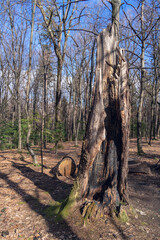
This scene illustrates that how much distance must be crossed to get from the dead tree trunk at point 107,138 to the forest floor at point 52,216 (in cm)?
43

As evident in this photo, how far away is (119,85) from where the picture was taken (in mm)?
3525

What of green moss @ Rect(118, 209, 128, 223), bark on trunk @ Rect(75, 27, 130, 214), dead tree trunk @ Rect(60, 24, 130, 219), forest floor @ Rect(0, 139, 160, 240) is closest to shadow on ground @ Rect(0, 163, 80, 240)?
forest floor @ Rect(0, 139, 160, 240)

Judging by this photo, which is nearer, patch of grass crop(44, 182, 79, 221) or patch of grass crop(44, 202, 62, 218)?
patch of grass crop(44, 182, 79, 221)

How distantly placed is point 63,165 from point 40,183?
1107 millimetres

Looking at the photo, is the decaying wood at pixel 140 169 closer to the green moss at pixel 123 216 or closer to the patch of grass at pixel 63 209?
the green moss at pixel 123 216

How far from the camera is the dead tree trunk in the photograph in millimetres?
3531

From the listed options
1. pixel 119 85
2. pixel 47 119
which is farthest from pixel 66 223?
pixel 47 119

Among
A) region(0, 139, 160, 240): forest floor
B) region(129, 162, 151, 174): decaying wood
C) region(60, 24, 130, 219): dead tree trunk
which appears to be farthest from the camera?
region(129, 162, 151, 174): decaying wood

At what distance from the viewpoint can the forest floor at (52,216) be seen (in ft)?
9.71

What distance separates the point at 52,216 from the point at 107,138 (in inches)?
75.7

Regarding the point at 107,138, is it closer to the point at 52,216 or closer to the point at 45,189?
the point at 52,216

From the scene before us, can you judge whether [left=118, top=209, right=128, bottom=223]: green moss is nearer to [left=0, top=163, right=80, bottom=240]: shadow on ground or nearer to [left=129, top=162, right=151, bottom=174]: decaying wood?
[left=0, top=163, right=80, bottom=240]: shadow on ground

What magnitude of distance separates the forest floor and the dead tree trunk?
0.43 m

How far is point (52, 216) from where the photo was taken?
3.52 meters
